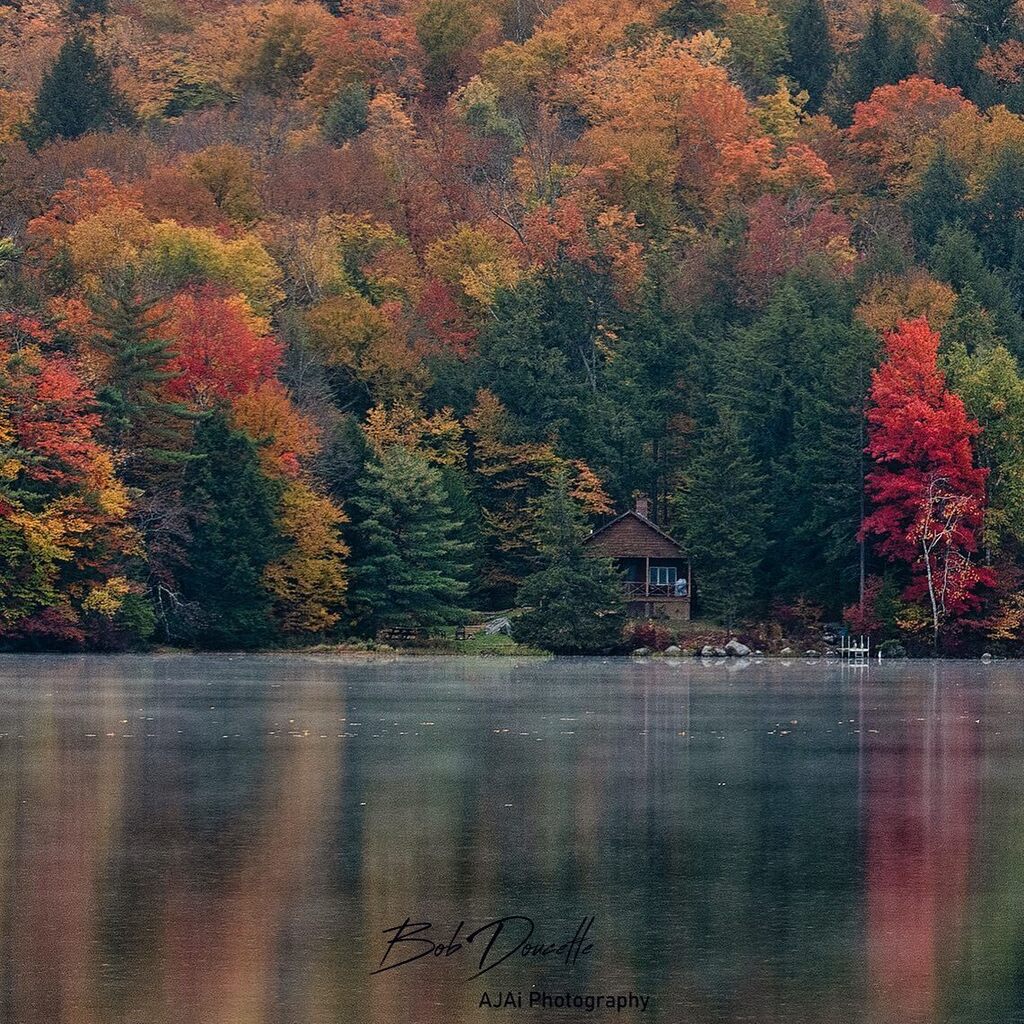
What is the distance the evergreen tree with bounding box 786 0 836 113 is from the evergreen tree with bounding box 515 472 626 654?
69527 millimetres

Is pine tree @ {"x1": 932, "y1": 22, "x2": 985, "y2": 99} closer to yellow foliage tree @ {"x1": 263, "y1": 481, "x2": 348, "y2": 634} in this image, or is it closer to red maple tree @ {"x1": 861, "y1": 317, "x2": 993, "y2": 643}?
red maple tree @ {"x1": 861, "y1": 317, "x2": 993, "y2": 643}

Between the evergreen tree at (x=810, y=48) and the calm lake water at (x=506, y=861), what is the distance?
10275 cm

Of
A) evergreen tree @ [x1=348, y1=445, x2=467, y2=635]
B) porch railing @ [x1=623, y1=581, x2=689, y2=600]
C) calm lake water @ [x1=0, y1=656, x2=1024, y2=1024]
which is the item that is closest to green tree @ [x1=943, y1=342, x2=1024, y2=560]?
porch railing @ [x1=623, y1=581, x2=689, y2=600]

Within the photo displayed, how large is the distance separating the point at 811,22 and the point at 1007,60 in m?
18.7

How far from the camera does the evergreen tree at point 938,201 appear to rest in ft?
361

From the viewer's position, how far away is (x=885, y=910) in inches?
949

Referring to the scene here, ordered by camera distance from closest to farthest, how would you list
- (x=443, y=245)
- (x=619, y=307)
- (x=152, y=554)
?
(x=152, y=554) → (x=619, y=307) → (x=443, y=245)

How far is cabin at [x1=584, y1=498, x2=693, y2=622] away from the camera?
9256 centimetres

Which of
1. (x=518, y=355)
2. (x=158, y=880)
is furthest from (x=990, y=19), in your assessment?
(x=158, y=880)

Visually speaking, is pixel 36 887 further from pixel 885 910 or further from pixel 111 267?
pixel 111 267

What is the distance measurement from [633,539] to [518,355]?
33.1ft

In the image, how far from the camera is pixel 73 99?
125 meters

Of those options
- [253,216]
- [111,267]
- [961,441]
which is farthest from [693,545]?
[253,216]
